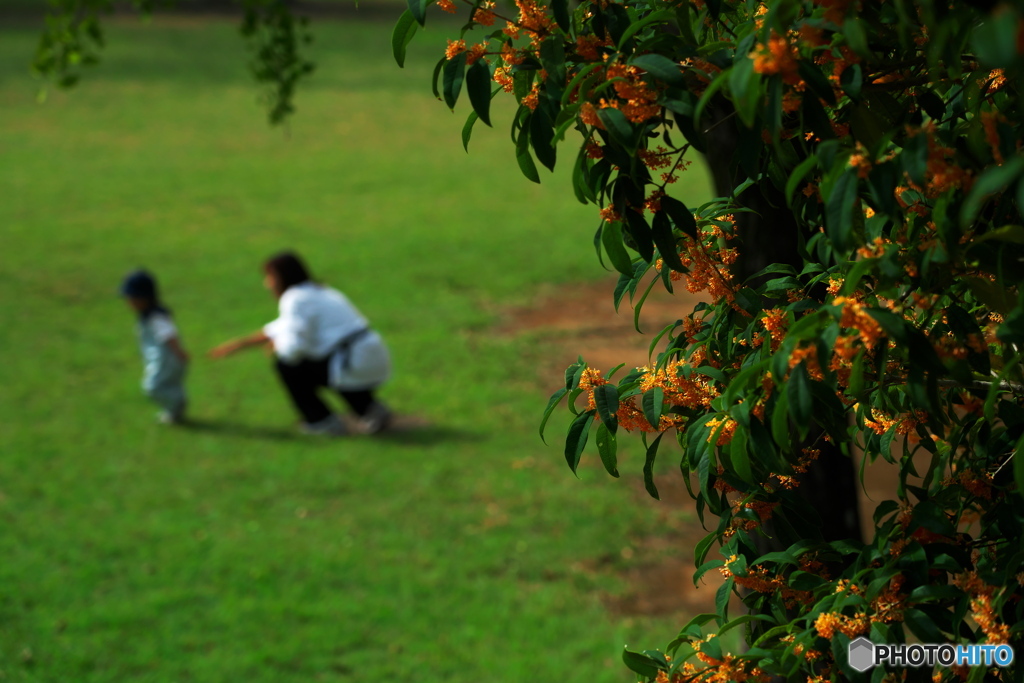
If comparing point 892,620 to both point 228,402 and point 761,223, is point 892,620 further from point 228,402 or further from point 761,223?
point 228,402

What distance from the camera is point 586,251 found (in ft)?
34.8

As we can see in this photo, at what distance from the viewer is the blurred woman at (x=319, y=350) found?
6.32 metres

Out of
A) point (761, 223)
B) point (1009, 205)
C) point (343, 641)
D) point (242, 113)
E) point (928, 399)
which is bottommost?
point (343, 641)

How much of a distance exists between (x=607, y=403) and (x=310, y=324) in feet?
16.6

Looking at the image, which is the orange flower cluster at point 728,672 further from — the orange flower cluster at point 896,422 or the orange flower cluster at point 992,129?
the orange flower cluster at point 992,129

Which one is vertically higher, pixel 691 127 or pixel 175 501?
pixel 691 127

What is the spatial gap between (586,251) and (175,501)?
595 centimetres

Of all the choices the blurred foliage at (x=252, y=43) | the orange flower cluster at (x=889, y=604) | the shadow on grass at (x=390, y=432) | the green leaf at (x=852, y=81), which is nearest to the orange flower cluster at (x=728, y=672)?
the orange flower cluster at (x=889, y=604)

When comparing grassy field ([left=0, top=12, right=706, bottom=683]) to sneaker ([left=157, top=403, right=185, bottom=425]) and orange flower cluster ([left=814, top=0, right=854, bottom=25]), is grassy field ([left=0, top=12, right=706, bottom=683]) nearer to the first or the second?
sneaker ([left=157, top=403, right=185, bottom=425])

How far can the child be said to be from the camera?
21.2 ft

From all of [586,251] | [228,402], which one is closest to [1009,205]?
[228,402]

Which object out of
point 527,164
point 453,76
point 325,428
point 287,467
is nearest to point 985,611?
point 527,164

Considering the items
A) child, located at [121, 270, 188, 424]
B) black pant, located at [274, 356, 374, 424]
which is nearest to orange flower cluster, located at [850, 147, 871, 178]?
black pant, located at [274, 356, 374, 424]

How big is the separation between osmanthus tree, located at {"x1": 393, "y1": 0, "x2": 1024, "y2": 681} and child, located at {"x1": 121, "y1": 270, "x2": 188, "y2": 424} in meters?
5.34
